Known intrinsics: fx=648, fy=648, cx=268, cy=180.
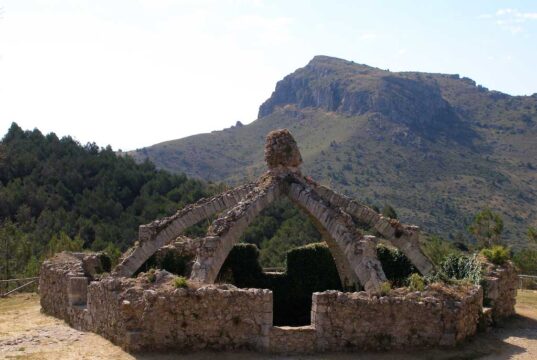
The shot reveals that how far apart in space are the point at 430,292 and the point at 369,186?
88.6 m

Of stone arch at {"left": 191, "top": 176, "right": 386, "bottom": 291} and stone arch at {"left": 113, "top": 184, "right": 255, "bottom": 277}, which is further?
stone arch at {"left": 113, "top": 184, "right": 255, "bottom": 277}

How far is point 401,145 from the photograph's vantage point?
123 meters

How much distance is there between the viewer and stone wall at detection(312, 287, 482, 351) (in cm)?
1321

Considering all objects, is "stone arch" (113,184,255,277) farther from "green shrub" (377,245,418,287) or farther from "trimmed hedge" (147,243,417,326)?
"green shrub" (377,245,418,287)

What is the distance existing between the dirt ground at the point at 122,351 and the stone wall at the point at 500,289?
0.34m

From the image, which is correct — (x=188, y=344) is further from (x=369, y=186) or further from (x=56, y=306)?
(x=369, y=186)

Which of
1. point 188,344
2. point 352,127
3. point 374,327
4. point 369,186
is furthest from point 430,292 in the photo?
point 352,127

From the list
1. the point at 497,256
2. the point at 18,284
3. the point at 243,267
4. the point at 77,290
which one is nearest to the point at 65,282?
the point at 77,290

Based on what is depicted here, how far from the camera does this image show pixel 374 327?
43.6 ft

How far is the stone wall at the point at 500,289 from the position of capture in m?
16.4

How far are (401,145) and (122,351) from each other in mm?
114054

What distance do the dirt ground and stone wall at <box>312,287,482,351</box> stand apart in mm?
236

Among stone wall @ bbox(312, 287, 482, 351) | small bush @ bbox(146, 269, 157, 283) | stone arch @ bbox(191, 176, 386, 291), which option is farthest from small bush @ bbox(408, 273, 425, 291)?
small bush @ bbox(146, 269, 157, 283)

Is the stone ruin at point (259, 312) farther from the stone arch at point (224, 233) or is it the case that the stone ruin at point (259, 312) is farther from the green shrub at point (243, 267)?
the green shrub at point (243, 267)
